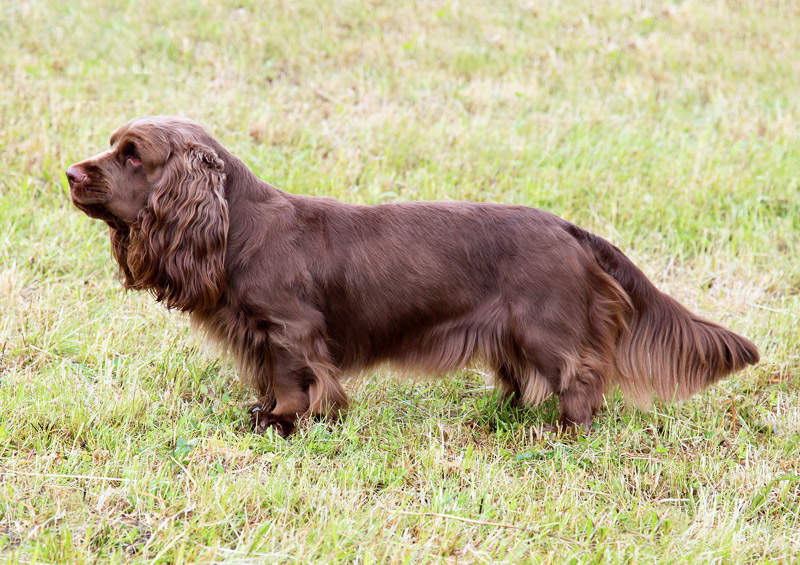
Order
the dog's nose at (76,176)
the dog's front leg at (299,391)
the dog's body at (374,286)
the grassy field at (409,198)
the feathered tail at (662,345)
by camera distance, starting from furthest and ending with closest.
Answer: the feathered tail at (662,345) < the dog's front leg at (299,391) < the dog's body at (374,286) < the dog's nose at (76,176) < the grassy field at (409,198)

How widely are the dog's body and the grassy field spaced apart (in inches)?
9.7

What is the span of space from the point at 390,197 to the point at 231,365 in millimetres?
2175

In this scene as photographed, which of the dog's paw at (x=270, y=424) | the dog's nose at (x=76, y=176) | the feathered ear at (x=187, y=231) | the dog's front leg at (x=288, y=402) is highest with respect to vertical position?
the dog's nose at (x=76, y=176)

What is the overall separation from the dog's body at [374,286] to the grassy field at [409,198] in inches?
9.7

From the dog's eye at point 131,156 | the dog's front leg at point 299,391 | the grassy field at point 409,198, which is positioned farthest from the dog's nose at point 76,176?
the dog's front leg at point 299,391

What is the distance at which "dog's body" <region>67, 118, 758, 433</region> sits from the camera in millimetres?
3344

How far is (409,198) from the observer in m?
5.72

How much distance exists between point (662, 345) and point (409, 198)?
2466mm

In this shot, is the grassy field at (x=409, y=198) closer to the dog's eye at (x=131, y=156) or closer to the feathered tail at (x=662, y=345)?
the feathered tail at (x=662, y=345)

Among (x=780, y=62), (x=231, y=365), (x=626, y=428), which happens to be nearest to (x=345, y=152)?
(x=231, y=365)

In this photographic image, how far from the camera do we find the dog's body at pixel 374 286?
3344mm

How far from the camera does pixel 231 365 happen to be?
389 centimetres

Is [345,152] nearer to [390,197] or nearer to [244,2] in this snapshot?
[390,197]

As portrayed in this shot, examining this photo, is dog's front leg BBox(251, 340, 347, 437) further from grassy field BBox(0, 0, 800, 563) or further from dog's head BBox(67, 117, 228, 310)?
dog's head BBox(67, 117, 228, 310)
